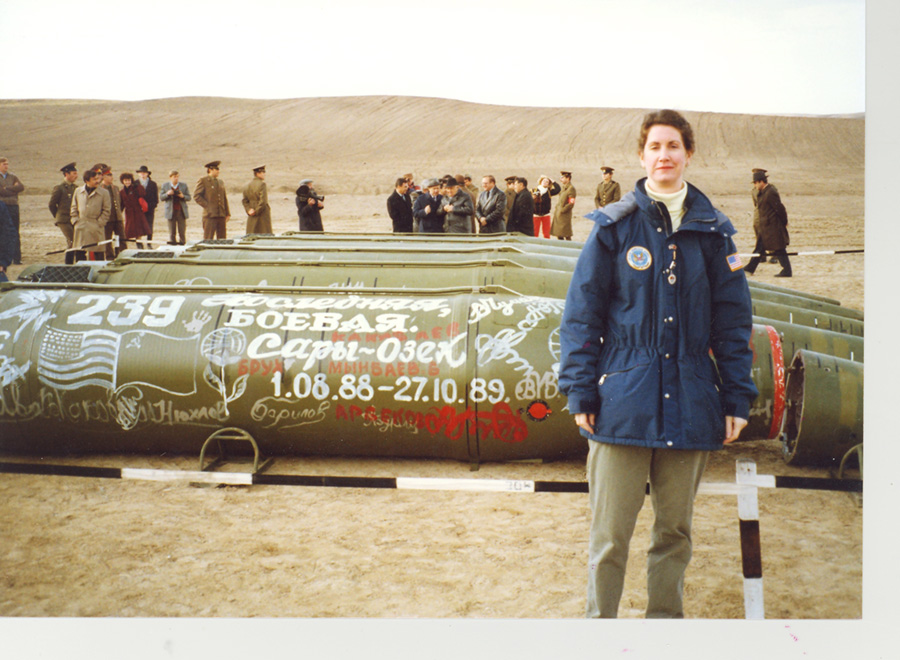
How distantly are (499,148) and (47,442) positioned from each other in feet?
126

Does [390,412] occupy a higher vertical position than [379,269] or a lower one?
lower

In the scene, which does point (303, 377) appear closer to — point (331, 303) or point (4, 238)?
point (331, 303)

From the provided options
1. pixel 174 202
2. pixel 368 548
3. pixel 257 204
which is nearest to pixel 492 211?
pixel 257 204

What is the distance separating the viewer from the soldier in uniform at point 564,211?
48.4ft

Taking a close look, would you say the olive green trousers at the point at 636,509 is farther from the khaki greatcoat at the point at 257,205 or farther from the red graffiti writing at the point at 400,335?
the khaki greatcoat at the point at 257,205

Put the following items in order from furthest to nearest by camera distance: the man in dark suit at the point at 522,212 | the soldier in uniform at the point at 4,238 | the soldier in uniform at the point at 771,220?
1. the man in dark suit at the point at 522,212
2. the soldier in uniform at the point at 771,220
3. the soldier in uniform at the point at 4,238

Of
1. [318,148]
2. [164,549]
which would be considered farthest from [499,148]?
[164,549]

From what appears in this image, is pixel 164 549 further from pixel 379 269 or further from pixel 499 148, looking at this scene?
pixel 499 148

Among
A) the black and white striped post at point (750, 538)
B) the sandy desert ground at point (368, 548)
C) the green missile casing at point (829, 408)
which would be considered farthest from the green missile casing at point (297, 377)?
the black and white striped post at point (750, 538)

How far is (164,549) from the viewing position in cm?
427

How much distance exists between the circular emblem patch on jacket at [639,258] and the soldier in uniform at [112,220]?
401 inches

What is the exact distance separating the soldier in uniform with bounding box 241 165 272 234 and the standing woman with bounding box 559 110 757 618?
1079cm

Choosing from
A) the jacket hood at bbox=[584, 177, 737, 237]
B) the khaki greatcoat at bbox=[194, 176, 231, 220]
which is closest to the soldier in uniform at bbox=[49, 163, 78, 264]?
the khaki greatcoat at bbox=[194, 176, 231, 220]

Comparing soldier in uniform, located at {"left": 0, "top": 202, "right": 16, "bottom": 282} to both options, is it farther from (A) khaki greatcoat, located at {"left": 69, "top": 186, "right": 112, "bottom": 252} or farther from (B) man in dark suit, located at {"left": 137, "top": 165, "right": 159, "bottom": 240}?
(B) man in dark suit, located at {"left": 137, "top": 165, "right": 159, "bottom": 240}
